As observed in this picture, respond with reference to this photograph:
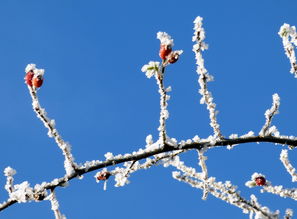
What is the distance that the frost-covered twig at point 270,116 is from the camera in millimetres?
4406

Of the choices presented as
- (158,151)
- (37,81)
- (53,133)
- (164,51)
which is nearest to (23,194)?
(53,133)

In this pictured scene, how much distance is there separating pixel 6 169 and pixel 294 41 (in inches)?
121

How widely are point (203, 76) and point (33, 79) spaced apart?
1.42 metres

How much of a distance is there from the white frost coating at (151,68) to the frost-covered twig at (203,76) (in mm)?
545

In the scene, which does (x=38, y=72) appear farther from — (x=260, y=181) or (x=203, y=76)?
(x=260, y=181)

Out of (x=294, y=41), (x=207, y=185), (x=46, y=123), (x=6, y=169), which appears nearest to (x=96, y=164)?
(x=46, y=123)

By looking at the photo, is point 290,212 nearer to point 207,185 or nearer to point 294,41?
point 207,185

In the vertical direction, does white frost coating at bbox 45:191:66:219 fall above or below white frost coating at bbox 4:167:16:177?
below

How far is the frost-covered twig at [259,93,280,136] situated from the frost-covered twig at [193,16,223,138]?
449 mm

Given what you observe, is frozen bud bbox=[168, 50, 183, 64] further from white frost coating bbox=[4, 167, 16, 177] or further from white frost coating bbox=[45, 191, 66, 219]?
white frost coating bbox=[4, 167, 16, 177]

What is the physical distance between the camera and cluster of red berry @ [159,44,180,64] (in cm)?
334

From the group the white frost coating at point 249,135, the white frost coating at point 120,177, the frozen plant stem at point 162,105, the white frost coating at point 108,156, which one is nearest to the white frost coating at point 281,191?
the white frost coating at point 249,135

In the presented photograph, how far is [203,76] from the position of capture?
402 centimetres

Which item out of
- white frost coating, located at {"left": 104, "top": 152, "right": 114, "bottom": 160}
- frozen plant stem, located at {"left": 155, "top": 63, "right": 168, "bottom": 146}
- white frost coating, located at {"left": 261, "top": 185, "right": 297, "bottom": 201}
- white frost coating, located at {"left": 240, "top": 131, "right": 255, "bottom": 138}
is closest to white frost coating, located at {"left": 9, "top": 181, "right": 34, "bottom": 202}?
white frost coating, located at {"left": 104, "top": 152, "right": 114, "bottom": 160}
